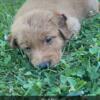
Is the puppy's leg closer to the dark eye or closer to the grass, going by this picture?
the grass

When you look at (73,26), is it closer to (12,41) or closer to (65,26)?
(65,26)

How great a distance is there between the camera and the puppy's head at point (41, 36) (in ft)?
14.8

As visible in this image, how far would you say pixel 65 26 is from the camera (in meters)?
4.98

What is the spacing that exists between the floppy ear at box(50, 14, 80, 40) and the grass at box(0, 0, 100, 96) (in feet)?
0.33

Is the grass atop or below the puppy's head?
below

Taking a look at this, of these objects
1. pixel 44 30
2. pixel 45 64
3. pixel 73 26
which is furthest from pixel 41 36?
pixel 73 26

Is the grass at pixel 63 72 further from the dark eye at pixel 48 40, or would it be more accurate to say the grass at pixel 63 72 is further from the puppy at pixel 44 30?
the dark eye at pixel 48 40

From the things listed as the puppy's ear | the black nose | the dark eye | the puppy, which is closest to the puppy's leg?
the puppy

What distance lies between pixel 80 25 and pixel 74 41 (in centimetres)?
45

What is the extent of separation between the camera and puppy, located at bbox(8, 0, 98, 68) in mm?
4555

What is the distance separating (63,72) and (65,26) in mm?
1001

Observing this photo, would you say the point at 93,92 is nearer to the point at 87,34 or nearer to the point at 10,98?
the point at 10,98

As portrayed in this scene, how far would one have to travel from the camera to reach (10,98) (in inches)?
121

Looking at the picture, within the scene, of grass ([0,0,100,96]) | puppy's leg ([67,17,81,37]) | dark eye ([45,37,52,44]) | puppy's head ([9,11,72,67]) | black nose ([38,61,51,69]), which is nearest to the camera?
grass ([0,0,100,96])
